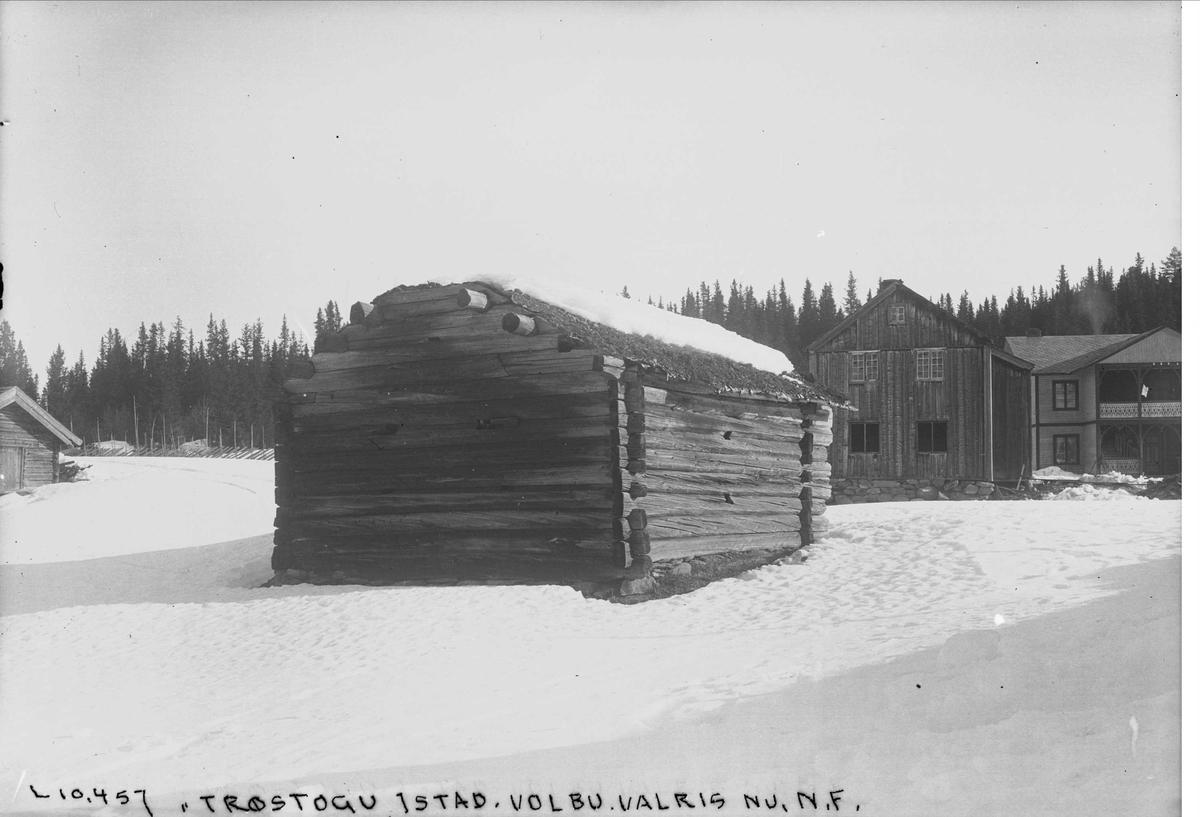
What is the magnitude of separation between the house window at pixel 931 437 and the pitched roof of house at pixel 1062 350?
885 centimetres

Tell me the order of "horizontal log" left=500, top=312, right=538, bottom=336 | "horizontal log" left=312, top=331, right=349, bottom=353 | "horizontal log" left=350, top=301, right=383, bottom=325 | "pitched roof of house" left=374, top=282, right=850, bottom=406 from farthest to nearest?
"horizontal log" left=312, top=331, right=349, bottom=353, "horizontal log" left=350, top=301, right=383, bottom=325, "pitched roof of house" left=374, top=282, right=850, bottom=406, "horizontal log" left=500, top=312, right=538, bottom=336

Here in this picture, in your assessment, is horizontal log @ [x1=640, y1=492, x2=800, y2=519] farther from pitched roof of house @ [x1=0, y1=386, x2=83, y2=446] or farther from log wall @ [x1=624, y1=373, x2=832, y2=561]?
pitched roof of house @ [x1=0, y1=386, x2=83, y2=446]

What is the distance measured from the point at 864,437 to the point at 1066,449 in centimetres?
1257

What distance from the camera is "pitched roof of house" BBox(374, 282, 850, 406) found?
13.8 meters

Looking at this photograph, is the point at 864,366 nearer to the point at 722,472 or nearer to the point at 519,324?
the point at 722,472

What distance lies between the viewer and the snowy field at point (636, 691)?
262 inches

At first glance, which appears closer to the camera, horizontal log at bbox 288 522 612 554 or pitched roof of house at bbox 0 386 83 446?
horizontal log at bbox 288 522 612 554

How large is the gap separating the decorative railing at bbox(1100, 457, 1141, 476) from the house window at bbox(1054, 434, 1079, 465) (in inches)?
52.6

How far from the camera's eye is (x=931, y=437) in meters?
33.2

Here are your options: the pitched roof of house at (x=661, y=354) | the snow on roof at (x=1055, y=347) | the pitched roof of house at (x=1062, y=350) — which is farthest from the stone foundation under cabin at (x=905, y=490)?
the pitched roof of house at (x=661, y=354)

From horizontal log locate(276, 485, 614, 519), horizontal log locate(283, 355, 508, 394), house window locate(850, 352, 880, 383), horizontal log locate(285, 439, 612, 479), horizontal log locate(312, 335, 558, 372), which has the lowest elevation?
horizontal log locate(276, 485, 614, 519)

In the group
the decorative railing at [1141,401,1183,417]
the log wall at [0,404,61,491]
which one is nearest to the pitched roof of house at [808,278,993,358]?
the decorative railing at [1141,401,1183,417]

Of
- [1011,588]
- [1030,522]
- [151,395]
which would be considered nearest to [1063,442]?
[1030,522]

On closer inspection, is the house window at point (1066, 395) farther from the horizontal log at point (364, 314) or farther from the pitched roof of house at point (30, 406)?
the pitched roof of house at point (30, 406)
